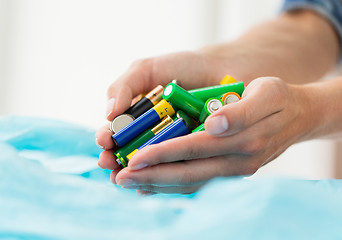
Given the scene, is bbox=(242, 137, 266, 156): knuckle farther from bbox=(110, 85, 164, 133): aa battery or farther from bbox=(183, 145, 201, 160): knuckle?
bbox=(110, 85, 164, 133): aa battery

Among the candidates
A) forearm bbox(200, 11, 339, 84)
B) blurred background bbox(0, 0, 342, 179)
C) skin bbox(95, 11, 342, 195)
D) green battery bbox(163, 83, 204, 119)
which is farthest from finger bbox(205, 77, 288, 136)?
blurred background bbox(0, 0, 342, 179)

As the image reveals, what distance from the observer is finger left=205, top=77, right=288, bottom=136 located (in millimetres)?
606

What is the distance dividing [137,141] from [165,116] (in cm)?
8

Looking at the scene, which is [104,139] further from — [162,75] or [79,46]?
[79,46]

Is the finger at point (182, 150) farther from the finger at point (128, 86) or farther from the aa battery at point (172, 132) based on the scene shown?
the finger at point (128, 86)

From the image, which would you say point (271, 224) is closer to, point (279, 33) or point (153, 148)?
point (153, 148)

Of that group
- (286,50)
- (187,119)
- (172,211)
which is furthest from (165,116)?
(286,50)

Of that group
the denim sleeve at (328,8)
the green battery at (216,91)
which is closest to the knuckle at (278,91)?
the green battery at (216,91)

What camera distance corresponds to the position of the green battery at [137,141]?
27.1 inches

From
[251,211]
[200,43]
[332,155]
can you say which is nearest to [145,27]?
[200,43]

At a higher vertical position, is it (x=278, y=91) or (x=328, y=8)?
(x=328, y=8)

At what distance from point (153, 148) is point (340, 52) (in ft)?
3.31

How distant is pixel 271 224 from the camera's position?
434 mm

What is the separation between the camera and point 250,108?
0.63 meters
